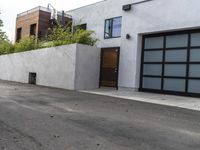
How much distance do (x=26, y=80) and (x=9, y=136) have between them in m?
14.5

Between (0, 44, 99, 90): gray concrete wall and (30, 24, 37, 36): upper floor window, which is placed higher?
(30, 24, 37, 36): upper floor window

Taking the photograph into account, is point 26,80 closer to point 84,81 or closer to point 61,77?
point 61,77

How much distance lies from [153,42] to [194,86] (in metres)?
3.19

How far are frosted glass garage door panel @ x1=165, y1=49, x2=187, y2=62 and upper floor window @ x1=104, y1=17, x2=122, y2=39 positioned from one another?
3.84 meters

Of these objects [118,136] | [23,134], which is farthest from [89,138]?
[23,134]

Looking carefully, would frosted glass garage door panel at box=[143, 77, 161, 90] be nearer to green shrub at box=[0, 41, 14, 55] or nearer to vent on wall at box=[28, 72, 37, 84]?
vent on wall at box=[28, 72, 37, 84]

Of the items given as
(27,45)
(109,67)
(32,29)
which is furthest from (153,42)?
(32,29)

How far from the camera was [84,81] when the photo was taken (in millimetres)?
14992

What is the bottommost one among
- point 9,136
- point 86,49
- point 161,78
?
point 9,136

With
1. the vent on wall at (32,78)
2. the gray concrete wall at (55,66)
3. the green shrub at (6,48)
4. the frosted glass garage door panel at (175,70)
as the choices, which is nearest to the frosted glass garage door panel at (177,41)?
the frosted glass garage door panel at (175,70)

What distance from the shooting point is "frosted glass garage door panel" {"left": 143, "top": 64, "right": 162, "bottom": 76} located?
1373 cm

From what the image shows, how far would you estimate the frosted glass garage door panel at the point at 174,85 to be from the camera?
12674 millimetres

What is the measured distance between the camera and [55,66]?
1600 cm

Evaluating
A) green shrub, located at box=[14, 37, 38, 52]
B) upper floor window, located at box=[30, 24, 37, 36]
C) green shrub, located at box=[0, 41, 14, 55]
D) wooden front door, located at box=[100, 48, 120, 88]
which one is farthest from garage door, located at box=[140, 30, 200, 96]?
upper floor window, located at box=[30, 24, 37, 36]
